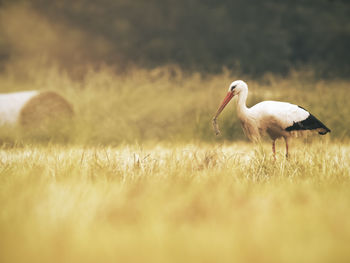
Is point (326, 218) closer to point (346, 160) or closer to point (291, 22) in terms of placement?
point (346, 160)

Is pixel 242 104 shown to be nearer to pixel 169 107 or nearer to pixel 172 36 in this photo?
pixel 169 107

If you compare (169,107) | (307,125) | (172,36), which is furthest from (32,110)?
(172,36)

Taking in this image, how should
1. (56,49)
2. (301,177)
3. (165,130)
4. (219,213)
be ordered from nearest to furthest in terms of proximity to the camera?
(219,213) → (301,177) → (165,130) → (56,49)

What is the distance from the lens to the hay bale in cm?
469

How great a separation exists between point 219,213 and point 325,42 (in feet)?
33.8

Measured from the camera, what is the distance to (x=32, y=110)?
4.83 m

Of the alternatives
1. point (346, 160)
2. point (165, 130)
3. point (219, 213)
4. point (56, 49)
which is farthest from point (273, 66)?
point (219, 213)

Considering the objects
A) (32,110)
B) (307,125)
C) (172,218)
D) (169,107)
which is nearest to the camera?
(172,218)

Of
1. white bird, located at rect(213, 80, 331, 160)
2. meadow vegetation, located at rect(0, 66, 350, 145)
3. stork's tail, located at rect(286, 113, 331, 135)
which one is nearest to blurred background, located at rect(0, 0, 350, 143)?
meadow vegetation, located at rect(0, 66, 350, 145)

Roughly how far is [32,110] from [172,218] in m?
3.93

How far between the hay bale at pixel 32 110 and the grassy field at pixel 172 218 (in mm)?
2777

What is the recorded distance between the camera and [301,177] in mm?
2184

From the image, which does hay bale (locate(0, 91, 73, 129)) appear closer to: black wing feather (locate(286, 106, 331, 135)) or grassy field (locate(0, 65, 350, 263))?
grassy field (locate(0, 65, 350, 263))

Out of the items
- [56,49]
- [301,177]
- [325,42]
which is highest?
[325,42]
